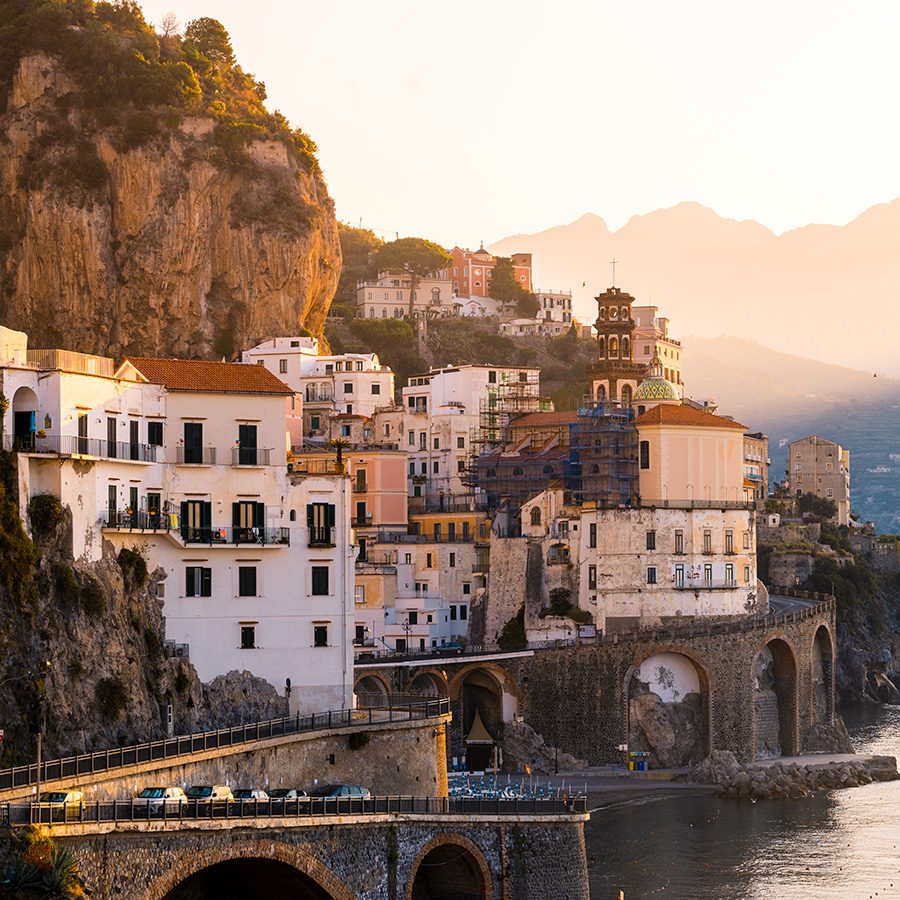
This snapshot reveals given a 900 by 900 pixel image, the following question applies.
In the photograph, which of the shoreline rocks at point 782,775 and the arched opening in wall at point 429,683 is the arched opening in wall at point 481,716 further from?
the shoreline rocks at point 782,775

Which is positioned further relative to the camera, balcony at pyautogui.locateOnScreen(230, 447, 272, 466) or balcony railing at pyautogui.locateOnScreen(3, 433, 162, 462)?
balcony at pyautogui.locateOnScreen(230, 447, 272, 466)

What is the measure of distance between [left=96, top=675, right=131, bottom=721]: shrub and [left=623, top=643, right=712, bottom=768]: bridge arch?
39958 mm

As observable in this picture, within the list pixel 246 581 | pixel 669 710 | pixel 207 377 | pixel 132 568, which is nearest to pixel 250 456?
pixel 207 377

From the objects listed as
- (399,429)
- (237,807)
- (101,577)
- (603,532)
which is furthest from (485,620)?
(237,807)

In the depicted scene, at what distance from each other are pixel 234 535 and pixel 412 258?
4344 inches

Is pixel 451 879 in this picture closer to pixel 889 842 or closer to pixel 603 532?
pixel 889 842

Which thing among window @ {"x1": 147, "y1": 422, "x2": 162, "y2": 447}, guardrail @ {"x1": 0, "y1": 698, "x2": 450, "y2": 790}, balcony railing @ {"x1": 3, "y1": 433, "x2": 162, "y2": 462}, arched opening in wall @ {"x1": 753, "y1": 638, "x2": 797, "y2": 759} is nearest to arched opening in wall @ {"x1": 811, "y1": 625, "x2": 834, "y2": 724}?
arched opening in wall @ {"x1": 753, "y1": 638, "x2": 797, "y2": 759}

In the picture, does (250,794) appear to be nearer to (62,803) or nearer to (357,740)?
(357,740)

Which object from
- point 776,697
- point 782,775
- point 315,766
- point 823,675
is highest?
point 823,675

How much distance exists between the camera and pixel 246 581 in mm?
75562

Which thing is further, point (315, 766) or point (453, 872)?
point (315, 766)

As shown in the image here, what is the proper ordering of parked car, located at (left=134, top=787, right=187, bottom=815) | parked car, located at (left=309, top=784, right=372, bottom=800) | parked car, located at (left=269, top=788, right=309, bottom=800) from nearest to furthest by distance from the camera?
parked car, located at (left=134, top=787, right=187, bottom=815) < parked car, located at (left=269, top=788, right=309, bottom=800) < parked car, located at (left=309, top=784, right=372, bottom=800)

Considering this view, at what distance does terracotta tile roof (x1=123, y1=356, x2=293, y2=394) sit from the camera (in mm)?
76500

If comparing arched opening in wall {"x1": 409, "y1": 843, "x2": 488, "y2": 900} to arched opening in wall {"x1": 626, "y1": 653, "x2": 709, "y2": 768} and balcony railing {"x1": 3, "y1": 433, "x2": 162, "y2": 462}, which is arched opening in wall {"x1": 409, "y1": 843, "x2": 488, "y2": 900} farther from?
arched opening in wall {"x1": 626, "y1": 653, "x2": 709, "y2": 768}
